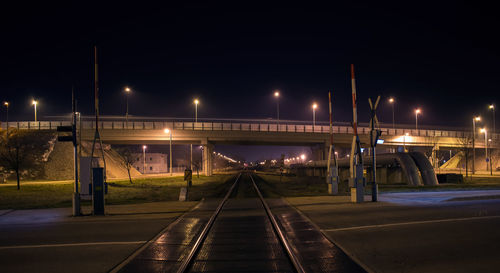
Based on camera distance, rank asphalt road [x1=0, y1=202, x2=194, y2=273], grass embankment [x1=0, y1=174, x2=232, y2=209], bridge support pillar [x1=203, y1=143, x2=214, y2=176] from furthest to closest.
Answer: bridge support pillar [x1=203, y1=143, x2=214, y2=176]
grass embankment [x1=0, y1=174, x2=232, y2=209]
asphalt road [x1=0, y1=202, x2=194, y2=273]

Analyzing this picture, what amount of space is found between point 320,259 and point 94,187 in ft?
34.6

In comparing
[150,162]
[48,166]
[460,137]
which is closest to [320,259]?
[48,166]

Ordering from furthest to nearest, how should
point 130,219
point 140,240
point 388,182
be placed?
point 388,182, point 130,219, point 140,240

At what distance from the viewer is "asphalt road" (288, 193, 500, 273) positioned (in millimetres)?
6816

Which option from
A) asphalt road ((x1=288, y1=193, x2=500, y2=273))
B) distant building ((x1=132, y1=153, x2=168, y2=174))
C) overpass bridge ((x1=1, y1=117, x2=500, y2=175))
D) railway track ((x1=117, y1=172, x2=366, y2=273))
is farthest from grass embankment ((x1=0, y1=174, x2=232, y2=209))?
distant building ((x1=132, y1=153, x2=168, y2=174))

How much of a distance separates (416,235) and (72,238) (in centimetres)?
957

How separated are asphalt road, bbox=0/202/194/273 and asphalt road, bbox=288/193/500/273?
540 centimetres

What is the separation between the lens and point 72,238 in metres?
9.88

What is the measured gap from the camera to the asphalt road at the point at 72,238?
7.28 meters

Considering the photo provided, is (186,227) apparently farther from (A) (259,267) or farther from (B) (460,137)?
(B) (460,137)

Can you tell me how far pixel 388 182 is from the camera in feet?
109

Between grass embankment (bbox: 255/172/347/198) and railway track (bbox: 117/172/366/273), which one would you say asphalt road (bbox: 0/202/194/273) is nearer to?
railway track (bbox: 117/172/366/273)

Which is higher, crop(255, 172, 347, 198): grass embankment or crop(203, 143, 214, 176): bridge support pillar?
crop(203, 143, 214, 176): bridge support pillar

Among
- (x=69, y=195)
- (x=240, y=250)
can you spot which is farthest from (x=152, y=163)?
(x=240, y=250)
